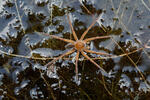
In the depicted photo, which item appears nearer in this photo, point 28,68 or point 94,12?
point 28,68

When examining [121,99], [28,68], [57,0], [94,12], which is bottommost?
[121,99]

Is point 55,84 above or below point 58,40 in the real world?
below

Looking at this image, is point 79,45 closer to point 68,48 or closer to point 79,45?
point 79,45

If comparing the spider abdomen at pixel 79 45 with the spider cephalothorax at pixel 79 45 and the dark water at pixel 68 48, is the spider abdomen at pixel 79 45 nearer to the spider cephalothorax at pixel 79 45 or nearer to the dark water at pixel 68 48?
the spider cephalothorax at pixel 79 45

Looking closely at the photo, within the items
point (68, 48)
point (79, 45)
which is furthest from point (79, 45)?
point (68, 48)

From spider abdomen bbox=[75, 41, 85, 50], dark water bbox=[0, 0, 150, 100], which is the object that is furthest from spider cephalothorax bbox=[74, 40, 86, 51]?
dark water bbox=[0, 0, 150, 100]

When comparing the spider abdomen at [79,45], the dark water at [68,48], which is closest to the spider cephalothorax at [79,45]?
the spider abdomen at [79,45]

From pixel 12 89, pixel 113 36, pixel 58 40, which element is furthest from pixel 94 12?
pixel 12 89

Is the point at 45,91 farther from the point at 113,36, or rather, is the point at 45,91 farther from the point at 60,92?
the point at 113,36
